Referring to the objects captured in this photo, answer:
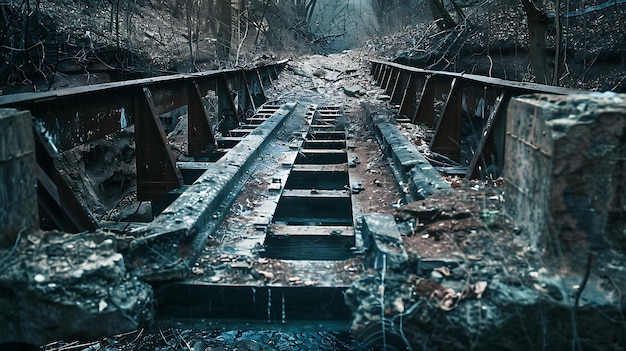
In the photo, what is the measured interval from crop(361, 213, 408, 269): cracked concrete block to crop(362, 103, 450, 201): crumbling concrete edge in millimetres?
952

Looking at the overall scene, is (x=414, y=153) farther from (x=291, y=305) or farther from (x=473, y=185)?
(x=291, y=305)

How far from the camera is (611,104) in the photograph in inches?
101

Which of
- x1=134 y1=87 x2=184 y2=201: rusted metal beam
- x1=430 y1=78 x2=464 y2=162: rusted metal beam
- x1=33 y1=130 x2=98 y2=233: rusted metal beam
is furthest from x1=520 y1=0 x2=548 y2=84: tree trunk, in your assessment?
x1=33 y1=130 x2=98 y2=233: rusted metal beam

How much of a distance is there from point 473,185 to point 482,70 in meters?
11.7

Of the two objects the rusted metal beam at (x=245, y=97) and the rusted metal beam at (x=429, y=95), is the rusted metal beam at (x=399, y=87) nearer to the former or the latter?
the rusted metal beam at (x=429, y=95)

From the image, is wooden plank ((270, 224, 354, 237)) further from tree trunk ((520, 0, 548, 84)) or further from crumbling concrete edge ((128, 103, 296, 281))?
tree trunk ((520, 0, 548, 84))

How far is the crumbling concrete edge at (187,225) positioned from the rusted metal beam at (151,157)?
501mm

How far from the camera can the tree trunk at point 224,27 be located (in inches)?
775

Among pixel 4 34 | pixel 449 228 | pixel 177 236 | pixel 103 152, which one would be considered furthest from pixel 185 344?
pixel 103 152

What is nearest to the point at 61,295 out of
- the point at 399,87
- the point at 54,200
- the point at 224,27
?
the point at 54,200

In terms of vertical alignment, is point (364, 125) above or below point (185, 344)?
above

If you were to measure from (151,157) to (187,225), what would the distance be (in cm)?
222

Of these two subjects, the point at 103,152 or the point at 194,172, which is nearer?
the point at 194,172

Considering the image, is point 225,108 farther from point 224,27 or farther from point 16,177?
point 224,27
